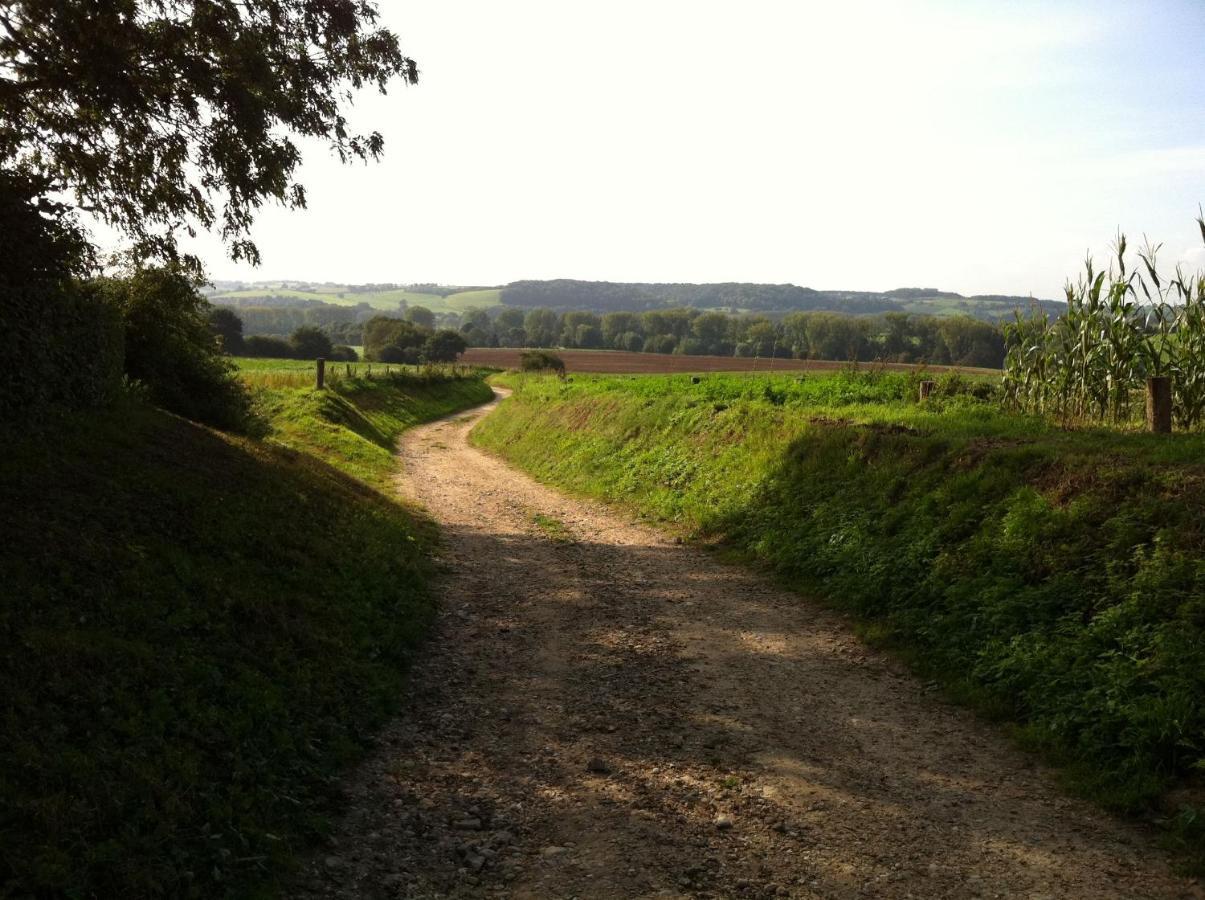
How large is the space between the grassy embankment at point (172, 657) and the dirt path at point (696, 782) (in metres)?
0.57

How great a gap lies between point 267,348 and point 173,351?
7201 centimetres

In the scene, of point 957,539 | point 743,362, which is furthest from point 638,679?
point 743,362

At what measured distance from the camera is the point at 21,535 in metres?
7.12

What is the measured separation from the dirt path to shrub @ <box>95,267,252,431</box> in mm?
9723

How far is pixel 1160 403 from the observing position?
12250 millimetres

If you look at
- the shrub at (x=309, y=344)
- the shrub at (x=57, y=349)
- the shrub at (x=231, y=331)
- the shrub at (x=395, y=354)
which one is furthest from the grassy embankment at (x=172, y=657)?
the shrub at (x=309, y=344)

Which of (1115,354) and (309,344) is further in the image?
(309,344)

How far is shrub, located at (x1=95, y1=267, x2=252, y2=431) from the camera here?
16094mm

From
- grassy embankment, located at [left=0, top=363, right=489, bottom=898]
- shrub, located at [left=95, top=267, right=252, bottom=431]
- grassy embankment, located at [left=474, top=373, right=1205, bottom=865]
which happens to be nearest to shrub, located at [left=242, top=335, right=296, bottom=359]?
shrub, located at [left=95, top=267, right=252, bottom=431]

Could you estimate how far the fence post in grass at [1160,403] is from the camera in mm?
12180

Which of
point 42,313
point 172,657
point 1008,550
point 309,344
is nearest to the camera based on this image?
point 172,657

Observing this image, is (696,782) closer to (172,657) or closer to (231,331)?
(172,657)

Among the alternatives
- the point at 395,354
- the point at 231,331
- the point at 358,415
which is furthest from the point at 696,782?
the point at 395,354

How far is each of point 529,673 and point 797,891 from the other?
406 cm
